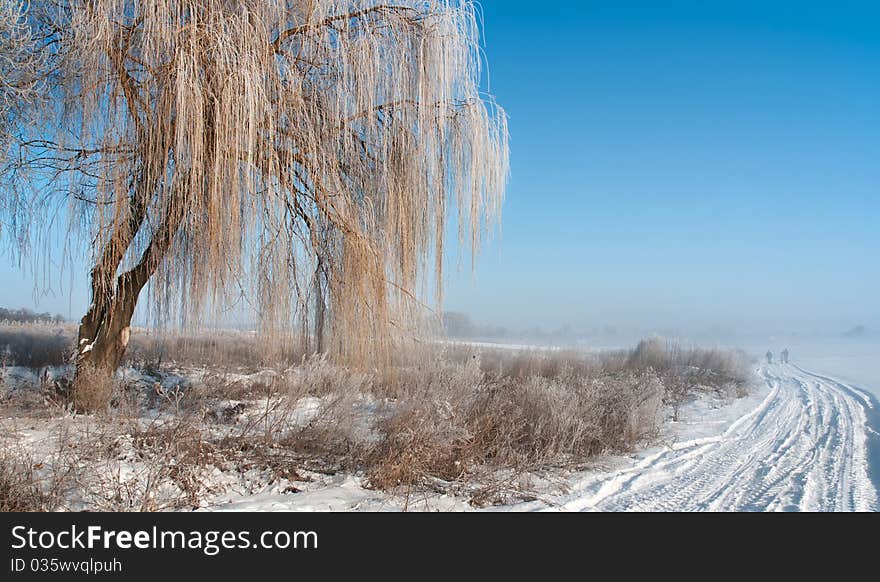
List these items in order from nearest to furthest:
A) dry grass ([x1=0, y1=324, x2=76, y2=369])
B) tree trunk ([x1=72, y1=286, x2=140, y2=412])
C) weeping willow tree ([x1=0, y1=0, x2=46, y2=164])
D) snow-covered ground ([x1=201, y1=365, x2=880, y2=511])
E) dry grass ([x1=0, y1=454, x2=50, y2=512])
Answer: dry grass ([x1=0, y1=454, x2=50, y2=512])
snow-covered ground ([x1=201, y1=365, x2=880, y2=511])
weeping willow tree ([x1=0, y1=0, x2=46, y2=164])
tree trunk ([x1=72, y1=286, x2=140, y2=412])
dry grass ([x1=0, y1=324, x2=76, y2=369])

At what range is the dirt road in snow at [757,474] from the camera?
16.1 feet

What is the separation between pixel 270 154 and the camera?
15.6 feet

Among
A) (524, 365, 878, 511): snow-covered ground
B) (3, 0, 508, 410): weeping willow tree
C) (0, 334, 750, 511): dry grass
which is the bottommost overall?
(524, 365, 878, 511): snow-covered ground

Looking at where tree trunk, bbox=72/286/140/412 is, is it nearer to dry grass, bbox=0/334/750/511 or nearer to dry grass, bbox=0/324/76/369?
dry grass, bbox=0/334/750/511

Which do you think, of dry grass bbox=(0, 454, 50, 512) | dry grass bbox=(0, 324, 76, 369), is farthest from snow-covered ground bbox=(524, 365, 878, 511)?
dry grass bbox=(0, 324, 76, 369)

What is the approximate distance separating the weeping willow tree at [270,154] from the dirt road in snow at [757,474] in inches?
110

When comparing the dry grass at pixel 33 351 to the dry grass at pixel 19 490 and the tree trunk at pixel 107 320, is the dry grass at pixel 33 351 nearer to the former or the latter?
the tree trunk at pixel 107 320

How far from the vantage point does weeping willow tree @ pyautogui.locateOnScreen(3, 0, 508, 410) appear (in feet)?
15.1

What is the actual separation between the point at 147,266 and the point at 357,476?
2.85 meters

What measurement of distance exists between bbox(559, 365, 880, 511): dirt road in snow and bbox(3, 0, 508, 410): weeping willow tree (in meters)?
2.81

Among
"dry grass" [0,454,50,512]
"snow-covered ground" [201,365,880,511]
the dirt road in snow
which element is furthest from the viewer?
the dirt road in snow

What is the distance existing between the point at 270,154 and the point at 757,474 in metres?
6.15

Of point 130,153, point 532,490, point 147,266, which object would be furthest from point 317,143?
point 532,490
